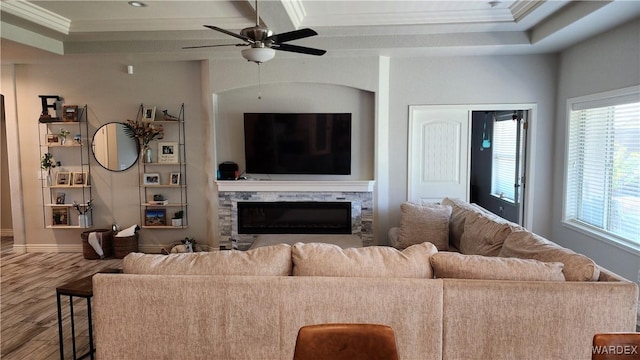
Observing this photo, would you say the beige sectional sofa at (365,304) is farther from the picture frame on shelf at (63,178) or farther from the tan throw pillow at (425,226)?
the picture frame on shelf at (63,178)

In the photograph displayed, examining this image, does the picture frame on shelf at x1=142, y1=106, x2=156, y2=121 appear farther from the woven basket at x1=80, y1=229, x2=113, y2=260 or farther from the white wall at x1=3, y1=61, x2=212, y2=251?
the woven basket at x1=80, y1=229, x2=113, y2=260

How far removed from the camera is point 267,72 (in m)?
5.43

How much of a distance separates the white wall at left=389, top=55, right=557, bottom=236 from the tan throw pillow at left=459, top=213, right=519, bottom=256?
2237 mm

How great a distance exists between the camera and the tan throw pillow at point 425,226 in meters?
4.02

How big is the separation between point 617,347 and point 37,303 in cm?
453

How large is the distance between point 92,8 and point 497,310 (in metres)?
4.72

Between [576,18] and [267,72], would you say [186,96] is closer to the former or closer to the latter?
[267,72]

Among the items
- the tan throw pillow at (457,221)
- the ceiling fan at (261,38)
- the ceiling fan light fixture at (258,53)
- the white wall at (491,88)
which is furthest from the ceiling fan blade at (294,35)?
the white wall at (491,88)

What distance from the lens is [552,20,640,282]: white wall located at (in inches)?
151

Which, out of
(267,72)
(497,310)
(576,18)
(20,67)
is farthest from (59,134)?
(576,18)

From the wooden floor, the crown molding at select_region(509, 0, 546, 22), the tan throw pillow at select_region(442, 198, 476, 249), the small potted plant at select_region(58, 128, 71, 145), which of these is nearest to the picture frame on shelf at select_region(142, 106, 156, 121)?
the small potted plant at select_region(58, 128, 71, 145)

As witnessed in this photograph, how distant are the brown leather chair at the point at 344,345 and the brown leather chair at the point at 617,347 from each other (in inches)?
22.2

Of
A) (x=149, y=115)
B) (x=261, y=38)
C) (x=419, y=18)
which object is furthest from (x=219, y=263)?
(x=149, y=115)

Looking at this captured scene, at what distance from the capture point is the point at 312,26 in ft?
15.8
